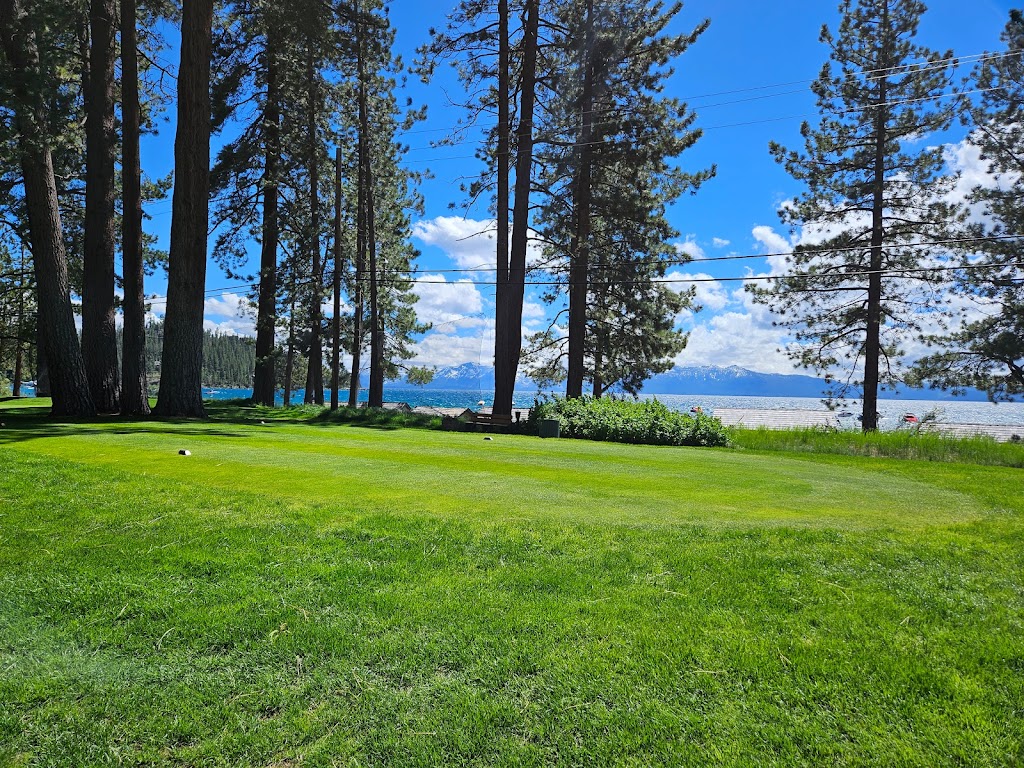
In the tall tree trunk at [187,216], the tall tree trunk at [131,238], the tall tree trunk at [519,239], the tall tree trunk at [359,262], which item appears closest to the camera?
the tall tree trunk at [187,216]

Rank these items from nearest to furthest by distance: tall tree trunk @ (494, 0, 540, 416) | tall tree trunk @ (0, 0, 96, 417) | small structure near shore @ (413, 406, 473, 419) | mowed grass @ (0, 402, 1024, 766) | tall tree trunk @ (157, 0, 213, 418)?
1. mowed grass @ (0, 402, 1024, 766)
2. tall tree trunk @ (0, 0, 96, 417)
3. tall tree trunk @ (157, 0, 213, 418)
4. small structure near shore @ (413, 406, 473, 419)
5. tall tree trunk @ (494, 0, 540, 416)

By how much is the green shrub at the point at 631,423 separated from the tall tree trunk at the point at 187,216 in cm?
926

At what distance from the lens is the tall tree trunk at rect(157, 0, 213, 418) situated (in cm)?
1475

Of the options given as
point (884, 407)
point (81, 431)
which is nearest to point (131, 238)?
point (81, 431)

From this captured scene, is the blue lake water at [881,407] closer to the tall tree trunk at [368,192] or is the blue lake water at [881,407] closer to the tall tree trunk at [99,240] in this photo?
the tall tree trunk at [368,192]

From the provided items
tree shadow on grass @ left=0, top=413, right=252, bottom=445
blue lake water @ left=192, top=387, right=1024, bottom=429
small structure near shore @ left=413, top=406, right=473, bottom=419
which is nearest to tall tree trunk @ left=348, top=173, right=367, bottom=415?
small structure near shore @ left=413, top=406, right=473, bottom=419

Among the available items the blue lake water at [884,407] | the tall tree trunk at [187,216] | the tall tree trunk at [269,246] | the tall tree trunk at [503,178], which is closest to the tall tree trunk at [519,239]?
the tall tree trunk at [503,178]

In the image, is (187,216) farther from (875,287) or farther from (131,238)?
(875,287)

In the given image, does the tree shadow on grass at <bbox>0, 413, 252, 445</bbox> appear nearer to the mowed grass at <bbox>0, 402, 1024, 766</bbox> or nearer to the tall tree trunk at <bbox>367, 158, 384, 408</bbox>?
the mowed grass at <bbox>0, 402, 1024, 766</bbox>

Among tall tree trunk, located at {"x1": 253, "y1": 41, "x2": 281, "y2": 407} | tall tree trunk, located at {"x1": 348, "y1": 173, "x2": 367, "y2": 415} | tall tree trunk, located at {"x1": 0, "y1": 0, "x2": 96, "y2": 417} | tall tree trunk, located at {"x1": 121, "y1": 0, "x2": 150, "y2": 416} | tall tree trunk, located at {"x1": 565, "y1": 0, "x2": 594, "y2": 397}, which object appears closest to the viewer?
tall tree trunk, located at {"x1": 0, "y1": 0, "x2": 96, "y2": 417}

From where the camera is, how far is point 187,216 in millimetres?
14977

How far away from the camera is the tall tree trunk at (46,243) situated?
44.7 ft

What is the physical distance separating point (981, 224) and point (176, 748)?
999 inches

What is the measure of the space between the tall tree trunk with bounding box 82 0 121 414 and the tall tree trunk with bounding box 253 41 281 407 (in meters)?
7.79
